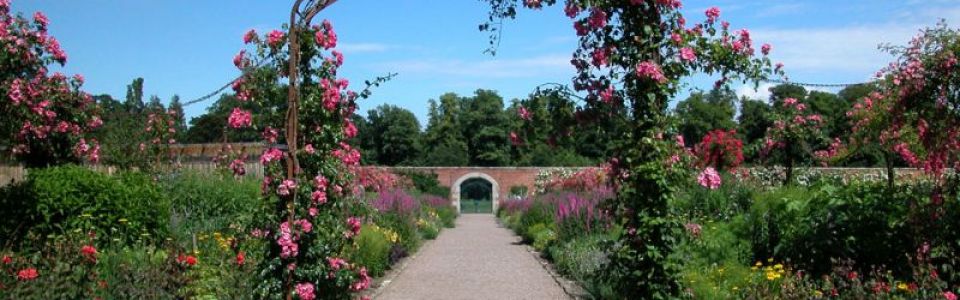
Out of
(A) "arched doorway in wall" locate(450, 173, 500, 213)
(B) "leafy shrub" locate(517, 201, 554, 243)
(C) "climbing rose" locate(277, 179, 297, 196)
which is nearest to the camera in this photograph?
(C) "climbing rose" locate(277, 179, 297, 196)

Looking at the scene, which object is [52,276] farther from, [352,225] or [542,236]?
[542,236]

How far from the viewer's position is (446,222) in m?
26.6

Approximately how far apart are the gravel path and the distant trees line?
5.52ft

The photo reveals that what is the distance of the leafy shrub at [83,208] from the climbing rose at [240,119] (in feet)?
11.8

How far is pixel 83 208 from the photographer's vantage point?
28.4 feet

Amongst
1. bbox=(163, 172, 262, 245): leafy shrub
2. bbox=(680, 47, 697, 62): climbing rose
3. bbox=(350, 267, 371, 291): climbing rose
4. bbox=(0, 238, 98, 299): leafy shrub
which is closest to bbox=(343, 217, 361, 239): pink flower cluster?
bbox=(350, 267, 371, 291): climbing rose

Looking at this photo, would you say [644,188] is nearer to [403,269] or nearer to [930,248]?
[930,248]

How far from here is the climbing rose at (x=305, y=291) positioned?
5.20 metres

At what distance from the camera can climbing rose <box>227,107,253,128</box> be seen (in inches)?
205

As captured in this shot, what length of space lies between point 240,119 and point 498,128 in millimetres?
62917

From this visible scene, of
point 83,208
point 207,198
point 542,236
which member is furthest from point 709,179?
point 542,236

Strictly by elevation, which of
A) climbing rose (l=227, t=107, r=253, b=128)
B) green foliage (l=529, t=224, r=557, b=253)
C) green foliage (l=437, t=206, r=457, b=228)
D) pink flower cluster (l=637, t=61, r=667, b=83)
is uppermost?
pink flower cluster (l=637, t=61, r=667, b=83)

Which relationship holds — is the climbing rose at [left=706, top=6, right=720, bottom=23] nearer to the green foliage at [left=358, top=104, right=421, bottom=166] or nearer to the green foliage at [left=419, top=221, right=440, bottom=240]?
the green foliage at [left=419, top=221, right=440, bottom=240]

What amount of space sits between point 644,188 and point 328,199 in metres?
1.97
